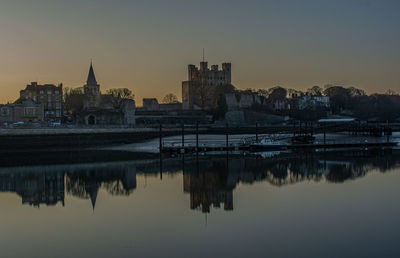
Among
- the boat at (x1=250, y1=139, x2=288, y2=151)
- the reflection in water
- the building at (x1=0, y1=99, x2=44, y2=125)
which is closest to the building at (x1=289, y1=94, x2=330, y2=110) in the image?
the building at (x1=0, y1=99, x2=44, y2=125)

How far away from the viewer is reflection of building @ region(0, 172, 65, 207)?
59.6 feet

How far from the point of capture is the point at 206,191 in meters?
19.3

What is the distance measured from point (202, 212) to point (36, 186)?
32.4ft

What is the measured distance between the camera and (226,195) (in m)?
18.4

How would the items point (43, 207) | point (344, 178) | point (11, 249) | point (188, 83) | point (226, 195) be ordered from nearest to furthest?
1. point (11, 249)
2. point (43, 207)
3. point (226, 195)
4. point (344, 178)
5. point (188, 83)

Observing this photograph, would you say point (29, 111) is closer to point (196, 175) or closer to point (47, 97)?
point (47, 97)

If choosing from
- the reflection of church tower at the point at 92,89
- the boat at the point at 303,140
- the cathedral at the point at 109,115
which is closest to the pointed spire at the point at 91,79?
the reflection of church tower at the point at 92,89

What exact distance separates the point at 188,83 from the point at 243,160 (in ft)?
268

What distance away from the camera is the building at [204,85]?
109188mm

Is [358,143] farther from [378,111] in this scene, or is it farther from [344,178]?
[378,111]

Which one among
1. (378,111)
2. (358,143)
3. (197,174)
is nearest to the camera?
(197,174)

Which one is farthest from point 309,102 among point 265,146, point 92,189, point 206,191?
point 92,189

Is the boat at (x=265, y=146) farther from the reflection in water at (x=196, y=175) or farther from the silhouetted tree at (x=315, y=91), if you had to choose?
the silhouetted tree at (x=315, y=91)

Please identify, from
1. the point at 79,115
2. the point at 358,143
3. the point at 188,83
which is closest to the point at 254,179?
the point at 358,143
